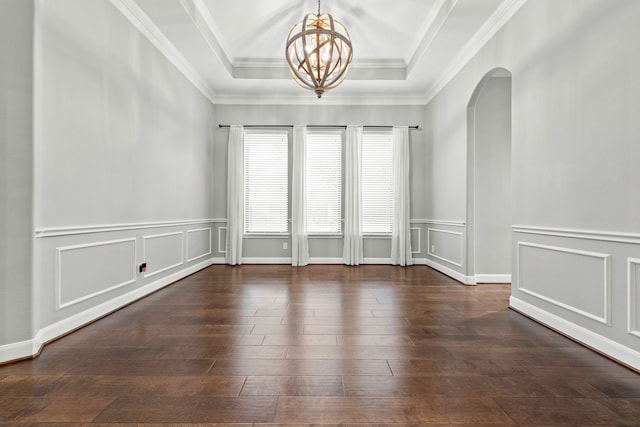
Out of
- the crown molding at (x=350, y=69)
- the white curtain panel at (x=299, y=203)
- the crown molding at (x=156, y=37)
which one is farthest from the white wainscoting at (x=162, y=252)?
the crown molding at (x=350, y=69)

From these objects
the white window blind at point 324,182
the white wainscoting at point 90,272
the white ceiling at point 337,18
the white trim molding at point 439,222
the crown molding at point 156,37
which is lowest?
the white wainscoting at point 90,272

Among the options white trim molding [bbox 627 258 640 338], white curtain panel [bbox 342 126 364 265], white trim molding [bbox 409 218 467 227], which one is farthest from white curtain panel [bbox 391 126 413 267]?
white trim molding [bbox 627 258 640 338]

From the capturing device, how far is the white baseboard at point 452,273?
4.91 meters

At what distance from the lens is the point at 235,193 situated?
668 centimetres

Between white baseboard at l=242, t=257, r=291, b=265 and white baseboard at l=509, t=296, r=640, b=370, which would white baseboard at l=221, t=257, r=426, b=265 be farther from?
white baseboard at l=509, t=296, r=640, b=370

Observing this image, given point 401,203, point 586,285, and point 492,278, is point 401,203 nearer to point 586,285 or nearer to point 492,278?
point 492,278

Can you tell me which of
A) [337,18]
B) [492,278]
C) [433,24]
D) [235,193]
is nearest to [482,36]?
[433,24]

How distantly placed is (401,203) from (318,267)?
193 cm

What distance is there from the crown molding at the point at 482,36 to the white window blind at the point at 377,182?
1.40m

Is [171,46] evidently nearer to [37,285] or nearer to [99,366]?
[37,285]

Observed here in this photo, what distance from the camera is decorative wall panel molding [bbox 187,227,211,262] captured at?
567 cm

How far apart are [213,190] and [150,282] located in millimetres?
2780

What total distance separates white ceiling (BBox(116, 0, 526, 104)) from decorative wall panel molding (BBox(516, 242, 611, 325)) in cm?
252

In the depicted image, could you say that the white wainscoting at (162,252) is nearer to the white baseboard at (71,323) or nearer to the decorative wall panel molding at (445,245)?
the white baseboard at (71,323)
